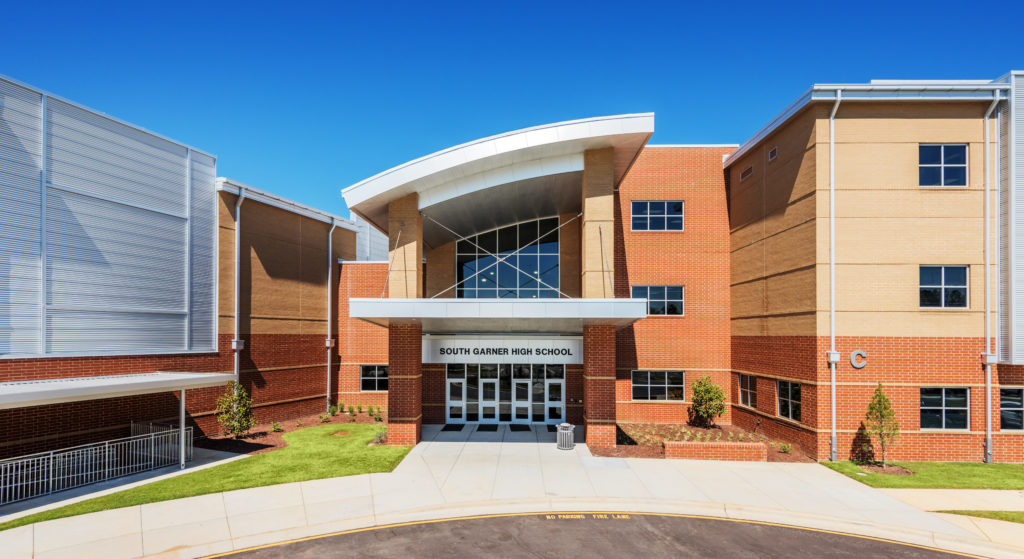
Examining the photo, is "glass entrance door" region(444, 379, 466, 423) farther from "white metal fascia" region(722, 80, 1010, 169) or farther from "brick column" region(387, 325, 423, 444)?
"white metal fascia" region(722, 80, 1010, 169)

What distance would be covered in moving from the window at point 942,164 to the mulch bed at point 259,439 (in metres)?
23.0

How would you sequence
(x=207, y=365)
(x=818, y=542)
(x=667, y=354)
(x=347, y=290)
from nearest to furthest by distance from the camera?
(x=818, y=542) < (x=207, y=365) < (x=667, y=354) < (x=347, y=290)

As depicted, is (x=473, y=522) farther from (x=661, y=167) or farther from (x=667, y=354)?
Answer: (x=661, y=167)

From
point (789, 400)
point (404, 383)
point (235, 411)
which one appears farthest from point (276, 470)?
point (789, 400)

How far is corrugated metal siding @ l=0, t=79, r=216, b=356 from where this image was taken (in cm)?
1510

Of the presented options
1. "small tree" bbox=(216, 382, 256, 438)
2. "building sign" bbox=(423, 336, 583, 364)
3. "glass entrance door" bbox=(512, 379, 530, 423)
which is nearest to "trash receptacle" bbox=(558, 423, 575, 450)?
"building sign" bbox=(423, 336, 583, 364)

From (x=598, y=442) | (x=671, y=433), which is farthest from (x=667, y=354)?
(x=598, y=442)

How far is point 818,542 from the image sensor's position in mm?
10492

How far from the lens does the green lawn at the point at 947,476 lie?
13938 mm

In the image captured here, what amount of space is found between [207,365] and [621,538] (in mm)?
17705

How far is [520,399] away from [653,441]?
6181mm

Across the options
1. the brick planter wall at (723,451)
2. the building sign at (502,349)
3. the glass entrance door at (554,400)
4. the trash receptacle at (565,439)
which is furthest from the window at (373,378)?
the brick planter wall at (723,451)

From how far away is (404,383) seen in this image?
18.9 meters

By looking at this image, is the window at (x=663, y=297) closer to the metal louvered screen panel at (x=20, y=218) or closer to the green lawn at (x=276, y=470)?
the green lawn at (x=276, y=470)
